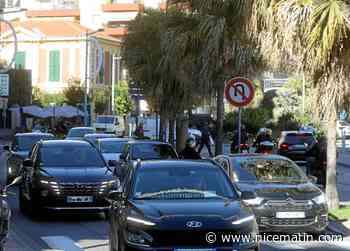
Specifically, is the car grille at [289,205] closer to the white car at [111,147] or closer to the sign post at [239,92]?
the sign post at [239,92]

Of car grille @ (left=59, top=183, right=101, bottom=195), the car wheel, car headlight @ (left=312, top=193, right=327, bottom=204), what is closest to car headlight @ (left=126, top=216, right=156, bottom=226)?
car headlight @ (left=312, top=193, right=327, bottom=204)

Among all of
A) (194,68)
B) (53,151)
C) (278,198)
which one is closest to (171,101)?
(194,68)

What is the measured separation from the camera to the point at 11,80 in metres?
77.6

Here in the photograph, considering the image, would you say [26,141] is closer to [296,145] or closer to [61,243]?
[61,243]

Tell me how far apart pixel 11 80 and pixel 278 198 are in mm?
65533

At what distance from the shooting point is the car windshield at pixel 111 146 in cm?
2855

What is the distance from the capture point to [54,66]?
8381cm

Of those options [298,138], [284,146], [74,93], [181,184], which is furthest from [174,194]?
[74,93]

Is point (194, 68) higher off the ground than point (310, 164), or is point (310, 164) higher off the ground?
point (194, 68)

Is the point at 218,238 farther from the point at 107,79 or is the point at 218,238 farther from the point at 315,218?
the point at 107,79

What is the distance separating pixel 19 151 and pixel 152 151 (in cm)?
490

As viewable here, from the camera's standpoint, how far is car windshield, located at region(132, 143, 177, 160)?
A: 2408cm

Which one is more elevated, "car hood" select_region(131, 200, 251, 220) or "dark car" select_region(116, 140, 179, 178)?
"car hood" select_region(131, 200, 251, 220)

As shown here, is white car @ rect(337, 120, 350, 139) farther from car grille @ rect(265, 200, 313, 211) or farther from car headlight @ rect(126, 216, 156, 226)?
car headlight @ rect(126, 216, 156, 226)
